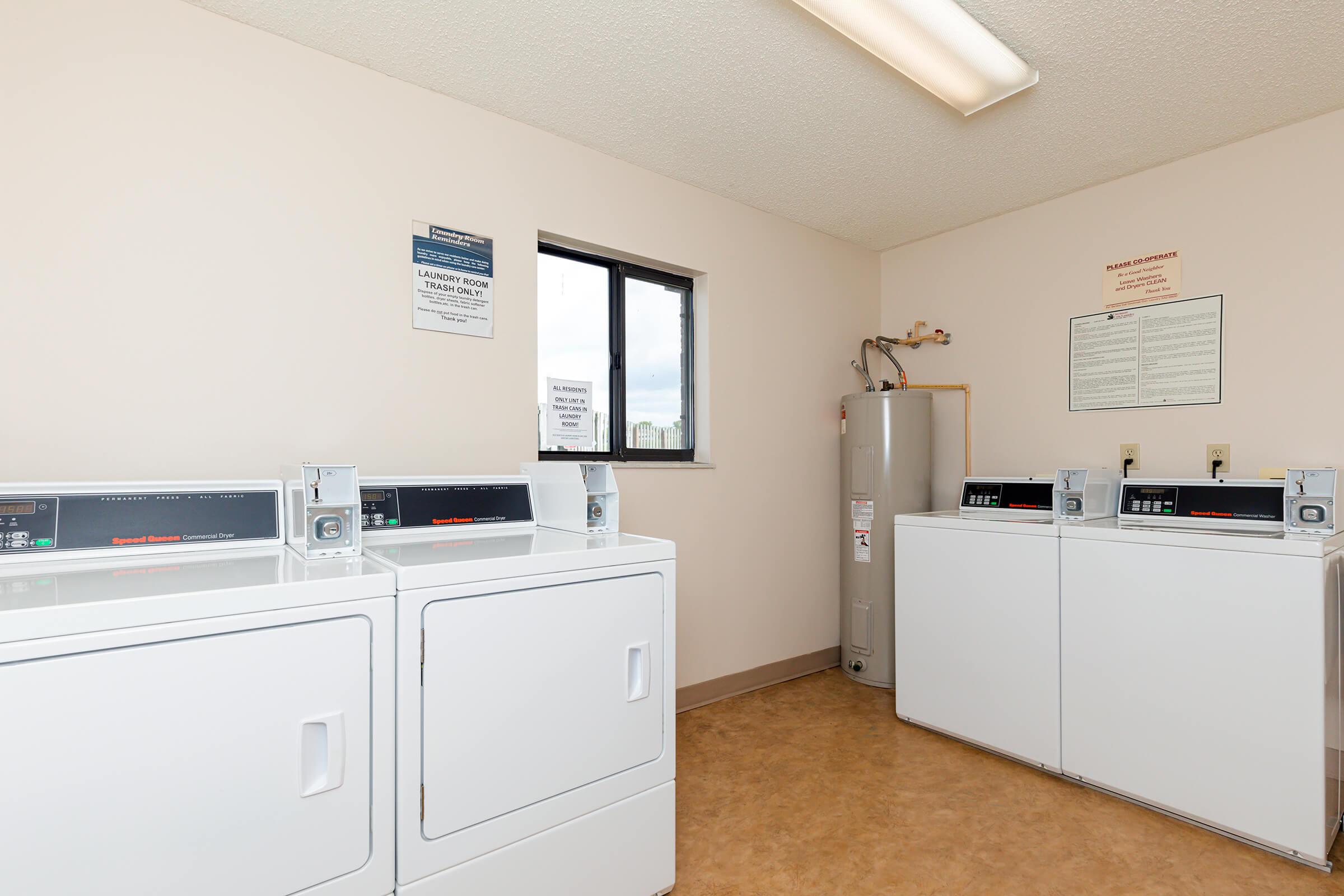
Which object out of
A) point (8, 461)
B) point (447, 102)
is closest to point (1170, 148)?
point (447, 102)

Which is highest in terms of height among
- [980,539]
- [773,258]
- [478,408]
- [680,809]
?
[773,258]

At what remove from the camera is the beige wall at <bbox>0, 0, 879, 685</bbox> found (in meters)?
1.75

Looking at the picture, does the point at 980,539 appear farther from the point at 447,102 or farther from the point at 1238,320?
the point at 447,102

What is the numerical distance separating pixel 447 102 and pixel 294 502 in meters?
1.57

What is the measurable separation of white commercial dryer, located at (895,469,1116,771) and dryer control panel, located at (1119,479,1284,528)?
0.14m

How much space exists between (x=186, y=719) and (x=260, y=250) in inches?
57.4

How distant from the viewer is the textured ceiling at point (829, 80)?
1.95m

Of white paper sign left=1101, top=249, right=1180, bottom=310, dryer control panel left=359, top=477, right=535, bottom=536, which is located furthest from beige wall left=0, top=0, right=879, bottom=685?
white paper sign left=1101, top=249, right=1180, bottom=310

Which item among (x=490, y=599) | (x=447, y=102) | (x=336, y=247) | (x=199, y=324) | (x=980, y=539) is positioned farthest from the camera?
(x=980, y=539)

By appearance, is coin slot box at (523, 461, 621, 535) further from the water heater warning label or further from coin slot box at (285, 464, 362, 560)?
the water heater warning label

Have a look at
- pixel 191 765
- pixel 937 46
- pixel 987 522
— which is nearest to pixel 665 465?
pixel 987 522

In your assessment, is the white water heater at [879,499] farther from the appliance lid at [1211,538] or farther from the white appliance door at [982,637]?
the appliance lid at [1211,538]

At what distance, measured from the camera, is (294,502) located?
1.71 metres

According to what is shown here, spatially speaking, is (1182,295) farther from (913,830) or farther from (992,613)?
(913,830)
